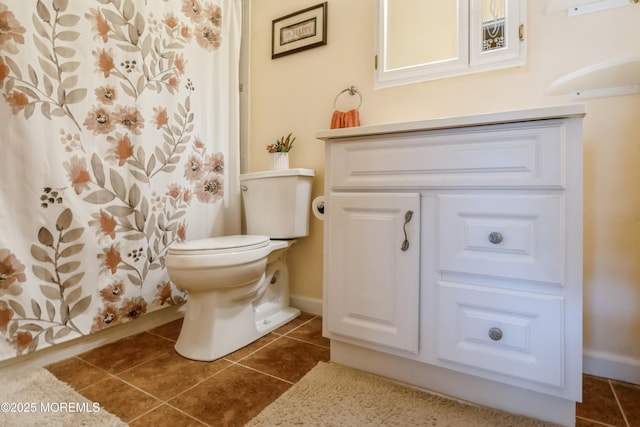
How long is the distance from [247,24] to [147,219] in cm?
135

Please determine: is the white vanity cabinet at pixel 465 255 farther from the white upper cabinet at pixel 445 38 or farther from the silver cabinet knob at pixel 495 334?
the white upper cabinet at pixel 445 38

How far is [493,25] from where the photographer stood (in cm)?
131

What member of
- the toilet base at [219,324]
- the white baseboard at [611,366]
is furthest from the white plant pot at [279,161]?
the white baseboard at [611,366]

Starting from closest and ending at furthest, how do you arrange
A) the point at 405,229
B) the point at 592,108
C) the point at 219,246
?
1. the point at 405,229
2. the point at 592,108
3. the point at 219,246

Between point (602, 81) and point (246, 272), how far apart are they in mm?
1439

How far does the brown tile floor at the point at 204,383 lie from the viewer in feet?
3.16

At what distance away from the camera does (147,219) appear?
152cm

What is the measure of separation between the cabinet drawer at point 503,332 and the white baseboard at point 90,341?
136 centimetres

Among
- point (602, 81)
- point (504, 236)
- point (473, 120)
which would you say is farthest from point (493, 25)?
point (504, 236)

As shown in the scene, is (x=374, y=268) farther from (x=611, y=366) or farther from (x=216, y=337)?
(x=611, y=366)

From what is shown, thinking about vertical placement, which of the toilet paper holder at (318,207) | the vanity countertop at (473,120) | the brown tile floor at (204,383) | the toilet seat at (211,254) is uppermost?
the vanity countertop at (473,120)

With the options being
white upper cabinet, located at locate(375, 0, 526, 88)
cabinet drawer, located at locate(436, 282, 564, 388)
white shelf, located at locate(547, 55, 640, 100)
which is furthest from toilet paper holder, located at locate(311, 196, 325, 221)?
white shelf, located at locate(547, 55, 640, 100)

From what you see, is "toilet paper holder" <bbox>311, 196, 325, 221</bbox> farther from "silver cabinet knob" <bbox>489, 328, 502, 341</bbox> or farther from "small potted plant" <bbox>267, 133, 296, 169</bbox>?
"silver cabinet knob" <bbox>489, 328, 502, 341</bbox>

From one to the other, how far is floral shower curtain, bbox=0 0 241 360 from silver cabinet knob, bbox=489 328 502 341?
4.68 feet
